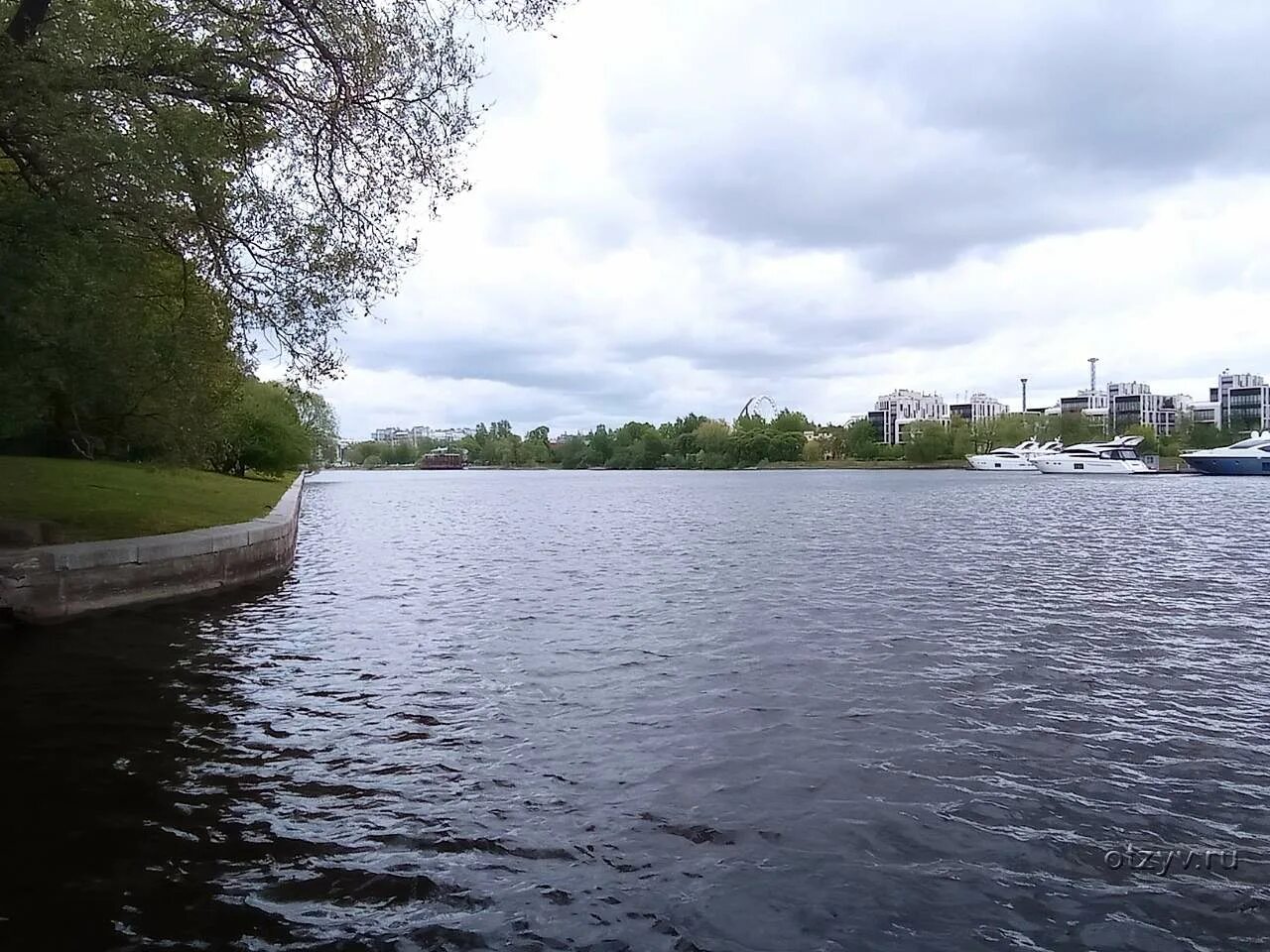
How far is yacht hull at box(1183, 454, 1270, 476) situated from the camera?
9844cm

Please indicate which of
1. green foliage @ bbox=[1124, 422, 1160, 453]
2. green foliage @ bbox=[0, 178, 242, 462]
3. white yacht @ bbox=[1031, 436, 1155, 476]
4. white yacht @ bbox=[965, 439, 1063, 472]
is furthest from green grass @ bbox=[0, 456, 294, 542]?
green foliage @ bbox=[1124, 422, 1160, 453]

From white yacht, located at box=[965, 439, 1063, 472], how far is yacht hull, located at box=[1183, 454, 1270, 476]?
66.4ft

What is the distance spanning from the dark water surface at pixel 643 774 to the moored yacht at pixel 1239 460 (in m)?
100

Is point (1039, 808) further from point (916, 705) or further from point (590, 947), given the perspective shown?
point (590, 947)

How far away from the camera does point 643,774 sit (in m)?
7.67

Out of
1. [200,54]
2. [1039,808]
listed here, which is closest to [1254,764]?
[1039,808]

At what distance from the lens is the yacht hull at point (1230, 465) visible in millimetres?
98438

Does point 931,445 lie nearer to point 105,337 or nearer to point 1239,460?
point 1239,460

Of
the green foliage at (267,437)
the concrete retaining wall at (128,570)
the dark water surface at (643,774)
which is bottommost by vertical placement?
the dark water surface at (643,774)

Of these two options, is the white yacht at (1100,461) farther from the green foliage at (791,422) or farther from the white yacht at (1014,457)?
the green foliage at (791,422)

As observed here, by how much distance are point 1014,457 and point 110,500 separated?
128 metres

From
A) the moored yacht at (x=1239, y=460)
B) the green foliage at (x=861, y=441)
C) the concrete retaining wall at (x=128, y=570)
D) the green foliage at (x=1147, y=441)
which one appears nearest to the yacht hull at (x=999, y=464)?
the green foliage at (x=1147, y=441)

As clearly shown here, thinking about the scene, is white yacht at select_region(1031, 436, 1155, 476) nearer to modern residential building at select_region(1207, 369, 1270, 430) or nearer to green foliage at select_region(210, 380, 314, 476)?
modern residential building at select_region(1207, 369, 1270, 430)

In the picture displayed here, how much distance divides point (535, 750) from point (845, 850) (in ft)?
10.6
